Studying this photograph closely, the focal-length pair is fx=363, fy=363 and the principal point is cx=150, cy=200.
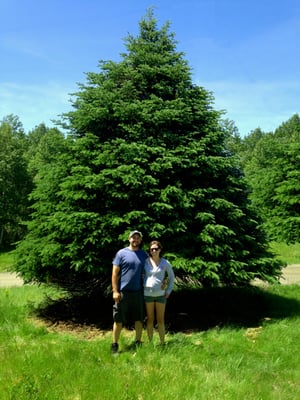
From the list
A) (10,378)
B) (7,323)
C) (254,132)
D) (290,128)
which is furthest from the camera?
(254,132)

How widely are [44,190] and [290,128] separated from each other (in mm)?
60130

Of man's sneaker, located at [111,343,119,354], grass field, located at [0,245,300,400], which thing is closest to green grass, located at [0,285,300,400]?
grass field, located at [0,245,300,400]

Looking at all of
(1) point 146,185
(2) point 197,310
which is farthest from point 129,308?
(2) point 197,310

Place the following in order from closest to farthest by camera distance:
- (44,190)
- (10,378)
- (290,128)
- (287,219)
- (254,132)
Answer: (10,378) → (44,190) → (287,219) → (290,128) → (254,132)

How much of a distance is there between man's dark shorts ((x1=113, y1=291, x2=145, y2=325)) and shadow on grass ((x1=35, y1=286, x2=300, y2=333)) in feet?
5.95

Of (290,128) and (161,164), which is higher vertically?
(290,128)

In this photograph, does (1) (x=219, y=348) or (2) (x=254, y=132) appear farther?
(2) (x=254, y=132)

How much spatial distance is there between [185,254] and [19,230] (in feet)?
80.8

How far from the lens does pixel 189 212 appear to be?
7.10 m

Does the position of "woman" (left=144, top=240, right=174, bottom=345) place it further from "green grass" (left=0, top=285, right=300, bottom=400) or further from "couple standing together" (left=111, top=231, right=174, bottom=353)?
"green grass" (left=0, top=285, right=300, bottom=400)

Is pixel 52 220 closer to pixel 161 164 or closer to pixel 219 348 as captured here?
pixel 161 164

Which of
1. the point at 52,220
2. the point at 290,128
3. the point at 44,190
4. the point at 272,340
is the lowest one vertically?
the point at 272,340

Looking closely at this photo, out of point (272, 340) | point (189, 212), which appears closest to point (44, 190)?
point (189, 212)

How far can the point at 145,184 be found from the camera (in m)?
7.02
